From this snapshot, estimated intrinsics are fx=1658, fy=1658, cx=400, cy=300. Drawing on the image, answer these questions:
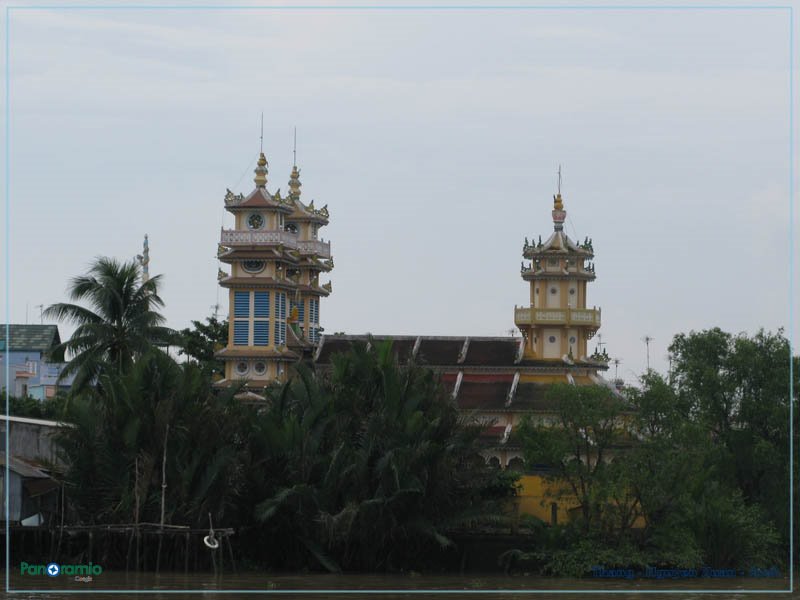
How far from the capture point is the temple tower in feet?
176

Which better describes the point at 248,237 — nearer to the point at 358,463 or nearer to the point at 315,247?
the point at 315,247

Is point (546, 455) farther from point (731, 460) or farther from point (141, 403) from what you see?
point (141, 403)

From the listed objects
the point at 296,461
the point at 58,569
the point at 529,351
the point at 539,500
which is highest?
the point at 529,351

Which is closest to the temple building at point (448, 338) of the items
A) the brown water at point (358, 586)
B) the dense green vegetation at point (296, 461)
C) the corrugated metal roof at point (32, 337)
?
the dense green vegetation at point (296, 461)

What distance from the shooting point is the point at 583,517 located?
37375 mm

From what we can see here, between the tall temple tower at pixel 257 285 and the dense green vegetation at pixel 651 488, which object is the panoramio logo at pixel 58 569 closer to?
the dense green vegetation at pixel 651 488

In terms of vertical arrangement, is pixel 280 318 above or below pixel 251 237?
below

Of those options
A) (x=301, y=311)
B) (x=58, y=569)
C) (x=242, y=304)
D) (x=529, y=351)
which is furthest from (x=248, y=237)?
(x=58, y=569)

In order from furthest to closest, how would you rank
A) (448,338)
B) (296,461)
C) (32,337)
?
(32,337), (448,338), (296,461)

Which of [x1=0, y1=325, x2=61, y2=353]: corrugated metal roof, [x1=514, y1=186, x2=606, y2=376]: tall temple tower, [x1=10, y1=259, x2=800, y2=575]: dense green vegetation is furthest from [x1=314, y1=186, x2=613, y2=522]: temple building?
[x1=0, y1=325, x2=61, y2=353]: corrugated metal roof

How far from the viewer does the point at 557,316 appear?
175ft

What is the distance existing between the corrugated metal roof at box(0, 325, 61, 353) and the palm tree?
102 feet

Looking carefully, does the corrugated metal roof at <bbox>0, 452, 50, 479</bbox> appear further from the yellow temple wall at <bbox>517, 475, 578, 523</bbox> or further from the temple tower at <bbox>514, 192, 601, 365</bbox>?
the temple tower at <bbox>514, 192, 601, 365</bbox>

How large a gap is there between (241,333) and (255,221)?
12.0 ft
